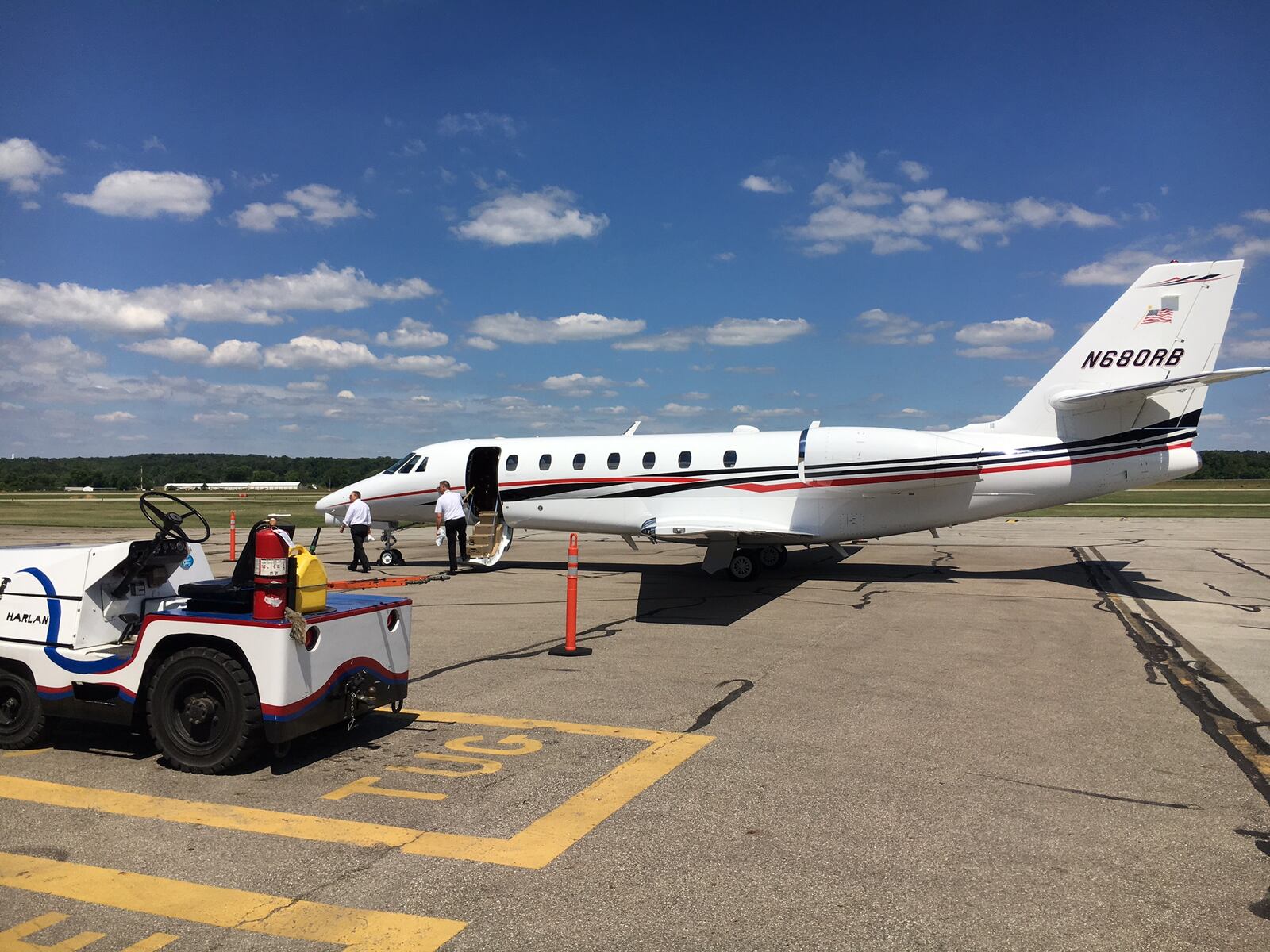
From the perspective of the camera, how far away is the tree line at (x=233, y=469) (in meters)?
87.4

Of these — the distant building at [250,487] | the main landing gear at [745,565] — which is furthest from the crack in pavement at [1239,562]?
the distant building at [250,487]

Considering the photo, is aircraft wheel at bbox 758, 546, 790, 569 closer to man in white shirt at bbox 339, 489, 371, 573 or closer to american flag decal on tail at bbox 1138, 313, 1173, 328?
american flag decal on tail at bbox 1138, 313, 1173, 328

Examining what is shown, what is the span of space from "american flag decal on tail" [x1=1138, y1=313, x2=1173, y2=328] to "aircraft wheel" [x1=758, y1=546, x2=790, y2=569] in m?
7.85

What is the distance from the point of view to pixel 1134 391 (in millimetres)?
14672

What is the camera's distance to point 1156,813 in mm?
5145

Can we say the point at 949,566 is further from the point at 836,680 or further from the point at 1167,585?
the point at 836,680

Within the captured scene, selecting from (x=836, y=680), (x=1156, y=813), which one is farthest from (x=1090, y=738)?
(x=836, y=680)

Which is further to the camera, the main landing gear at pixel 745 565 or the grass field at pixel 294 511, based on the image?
the grass field at pixel 294 511

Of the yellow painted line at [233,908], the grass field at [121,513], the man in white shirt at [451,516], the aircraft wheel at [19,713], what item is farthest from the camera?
the grass field at [121,513]

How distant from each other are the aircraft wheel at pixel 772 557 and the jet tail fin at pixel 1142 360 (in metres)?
5.26

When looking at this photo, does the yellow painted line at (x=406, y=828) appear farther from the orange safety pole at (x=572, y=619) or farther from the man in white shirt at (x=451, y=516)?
the man in white shirt at (x=451, y=516)

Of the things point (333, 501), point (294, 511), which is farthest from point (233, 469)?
point (333, 501)

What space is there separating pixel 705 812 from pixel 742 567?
11823mm

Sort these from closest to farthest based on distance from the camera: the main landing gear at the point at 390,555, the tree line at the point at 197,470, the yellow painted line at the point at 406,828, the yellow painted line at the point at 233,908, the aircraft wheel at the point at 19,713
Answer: the yellow painted line at the point at 233,908
the yellow painted line at the point at 406,828
the aircraft wheel at the point at 19,713
the main landing gear at the point at 390,555
the tree line at the point at 197,470
